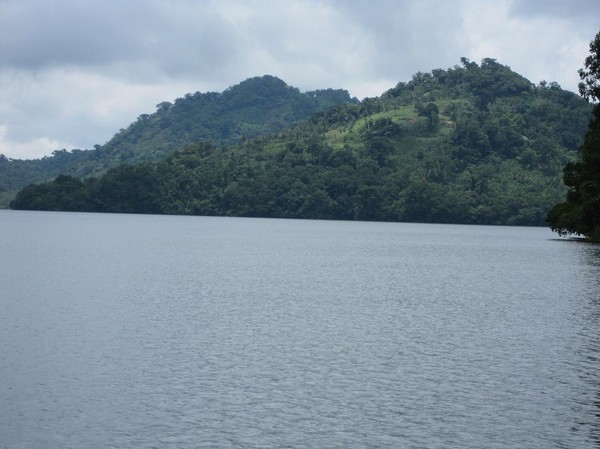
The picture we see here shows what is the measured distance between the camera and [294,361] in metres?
34.1

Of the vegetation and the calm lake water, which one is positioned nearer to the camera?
the calm lake water

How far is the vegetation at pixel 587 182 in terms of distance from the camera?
117688mm

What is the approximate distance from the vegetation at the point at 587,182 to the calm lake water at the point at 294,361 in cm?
5056

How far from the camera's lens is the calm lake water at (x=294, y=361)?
24203mm

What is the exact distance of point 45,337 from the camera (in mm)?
38594

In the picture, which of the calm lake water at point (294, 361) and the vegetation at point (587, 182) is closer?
the calm lake water at point (294, 361)

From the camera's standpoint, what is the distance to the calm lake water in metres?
24.2

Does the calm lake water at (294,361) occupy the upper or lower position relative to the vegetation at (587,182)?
lower

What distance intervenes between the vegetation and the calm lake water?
166ft

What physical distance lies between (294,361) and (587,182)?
97743 mm

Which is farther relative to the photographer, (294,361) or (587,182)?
(587,182)

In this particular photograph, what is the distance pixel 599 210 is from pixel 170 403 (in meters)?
107

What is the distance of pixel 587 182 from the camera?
12119cm

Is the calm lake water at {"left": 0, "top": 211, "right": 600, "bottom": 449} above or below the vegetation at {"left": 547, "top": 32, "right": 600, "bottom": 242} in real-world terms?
below
